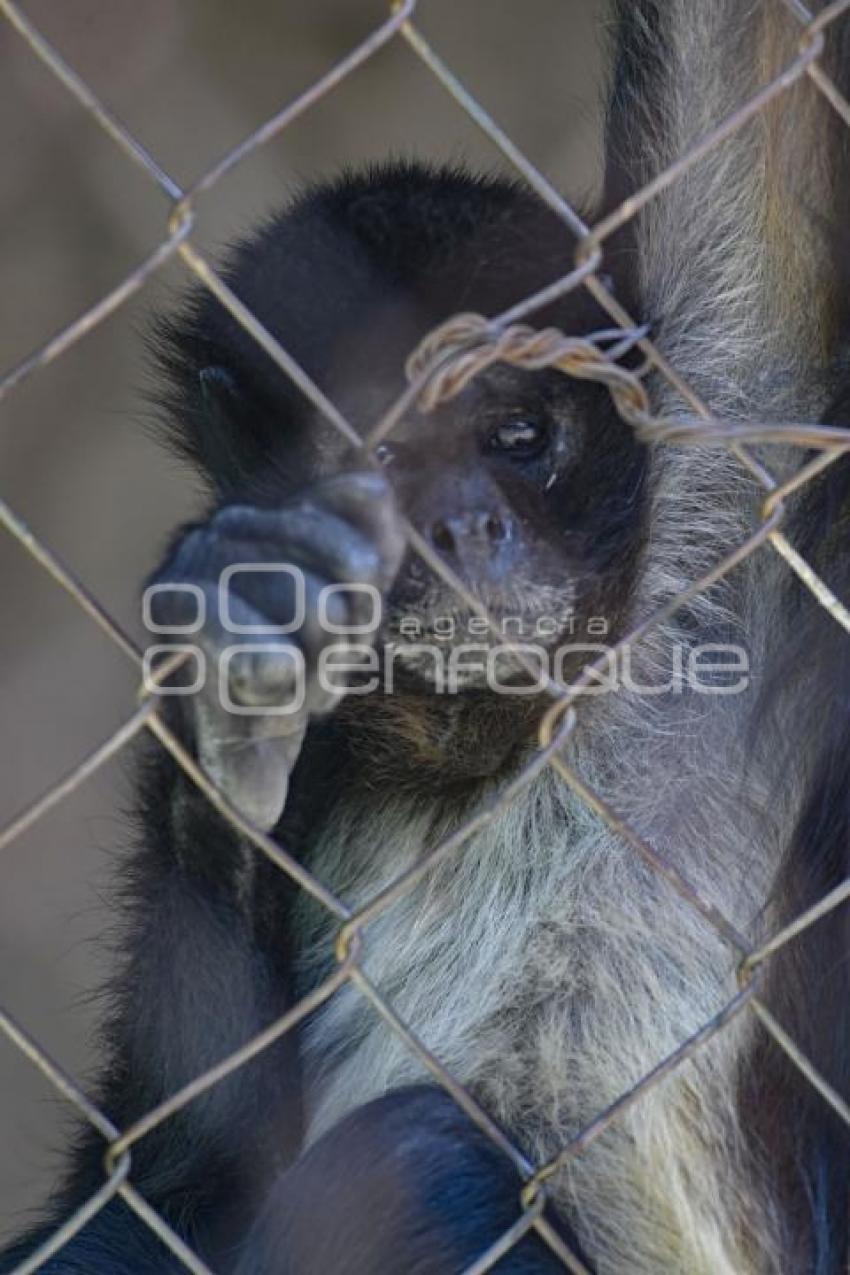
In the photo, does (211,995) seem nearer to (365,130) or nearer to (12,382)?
(12,382)

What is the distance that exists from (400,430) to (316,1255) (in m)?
1.18

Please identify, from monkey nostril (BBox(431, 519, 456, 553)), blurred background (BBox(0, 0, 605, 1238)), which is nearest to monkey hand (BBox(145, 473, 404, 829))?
monkey nostril (BBox(431, 519, 456, 553))

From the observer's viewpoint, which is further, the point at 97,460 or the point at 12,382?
the point at 97,460

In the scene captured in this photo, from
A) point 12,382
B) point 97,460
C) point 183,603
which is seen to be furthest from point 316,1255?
point 97,460

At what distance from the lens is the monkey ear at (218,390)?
3359 mm

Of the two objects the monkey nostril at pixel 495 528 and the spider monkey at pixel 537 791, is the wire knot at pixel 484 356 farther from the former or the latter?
the monkey nostril at pixel 495 528

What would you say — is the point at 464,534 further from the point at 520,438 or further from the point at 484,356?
the point at 484,356

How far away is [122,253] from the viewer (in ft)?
15.5

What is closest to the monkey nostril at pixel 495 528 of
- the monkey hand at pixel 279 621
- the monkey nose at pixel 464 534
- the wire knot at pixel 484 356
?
the monkey nose at pixel 464 534

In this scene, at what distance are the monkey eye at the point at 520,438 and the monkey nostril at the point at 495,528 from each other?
18 cm

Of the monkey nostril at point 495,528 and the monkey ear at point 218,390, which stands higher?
the monkey ear at point 218,390

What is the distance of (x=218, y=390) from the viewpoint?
3.38m

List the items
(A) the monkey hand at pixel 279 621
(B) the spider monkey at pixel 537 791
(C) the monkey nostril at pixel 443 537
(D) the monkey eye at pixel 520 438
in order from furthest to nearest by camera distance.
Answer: (D) the monkey eye at pixel 520 438 < (C) the monkey nostril at pixel 443 537 < (B) the spider monkey at pixel 537 791 < (A) the monkey hand at pixel 279 621

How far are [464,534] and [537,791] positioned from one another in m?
0.51
